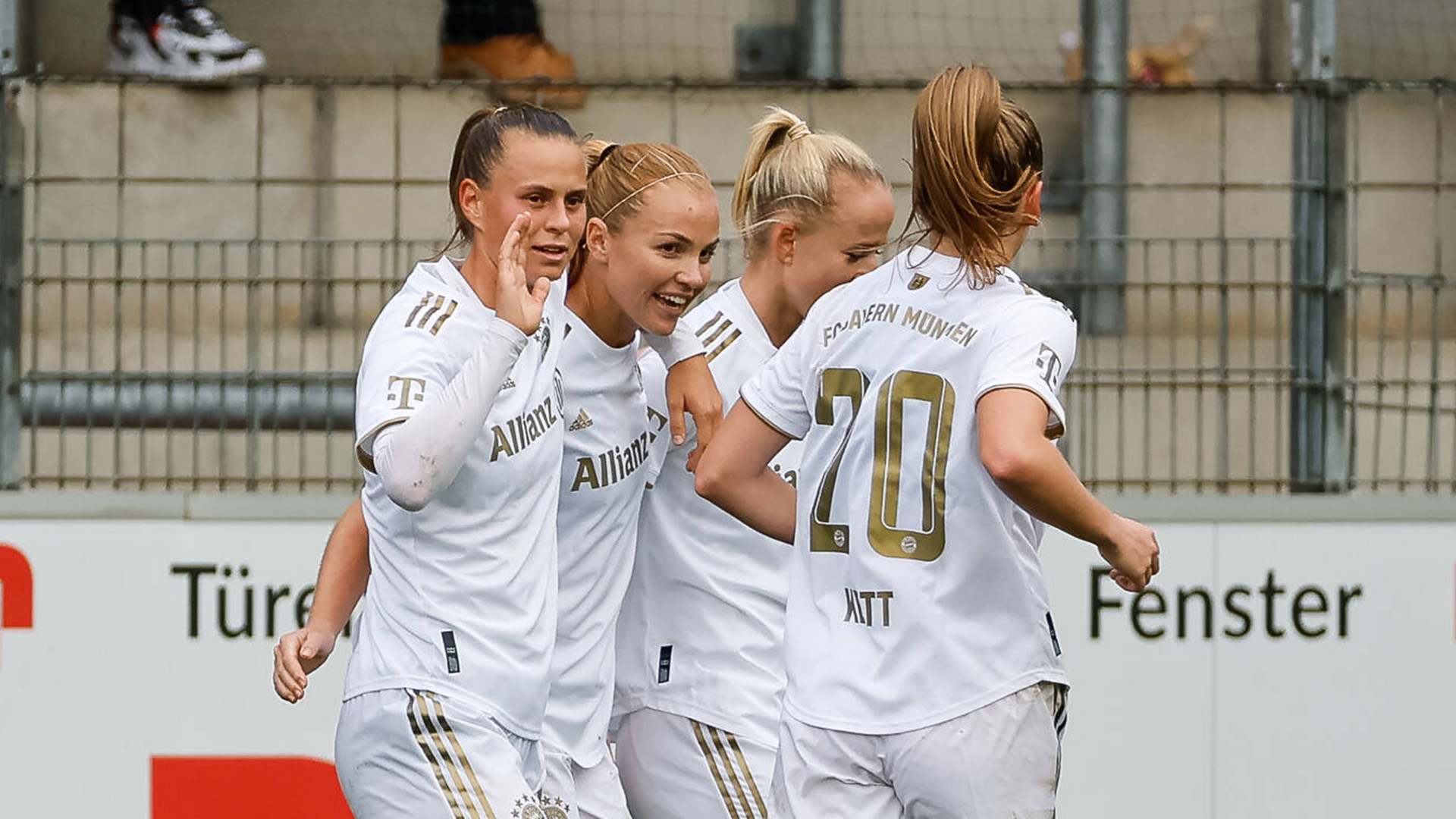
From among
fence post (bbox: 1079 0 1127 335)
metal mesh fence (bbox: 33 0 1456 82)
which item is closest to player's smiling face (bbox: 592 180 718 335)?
fence post (bbox: 1079 0 1127 335)

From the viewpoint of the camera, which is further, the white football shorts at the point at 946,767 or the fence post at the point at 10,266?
the fence post at the point at 10,266

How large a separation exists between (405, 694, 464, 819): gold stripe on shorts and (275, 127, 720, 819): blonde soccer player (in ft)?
1.17

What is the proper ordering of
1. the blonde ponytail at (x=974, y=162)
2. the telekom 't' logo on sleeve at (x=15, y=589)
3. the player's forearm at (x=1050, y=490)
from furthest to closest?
1. the telekom 't' logo on sleeve at (x=15, y=589)
2. the blonde ponytail at (x=974, y=162)
3. the player's forearm at (x=1050, y=490)

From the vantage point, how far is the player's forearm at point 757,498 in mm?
3174

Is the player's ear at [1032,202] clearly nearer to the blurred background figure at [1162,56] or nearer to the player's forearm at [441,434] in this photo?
the player's forearm at [441,434]

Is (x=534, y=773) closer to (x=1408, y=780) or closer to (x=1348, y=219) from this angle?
(x=1408, y=780)

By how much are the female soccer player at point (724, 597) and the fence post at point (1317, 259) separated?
2.25 meters

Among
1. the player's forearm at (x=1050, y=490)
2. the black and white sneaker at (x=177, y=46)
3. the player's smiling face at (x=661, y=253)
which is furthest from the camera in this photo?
the black and white sneaker at (x=177, y=46)

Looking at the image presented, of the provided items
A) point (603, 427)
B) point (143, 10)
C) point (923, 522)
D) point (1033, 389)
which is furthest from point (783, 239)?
point (143, 10)

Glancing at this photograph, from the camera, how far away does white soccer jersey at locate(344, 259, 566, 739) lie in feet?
9.50

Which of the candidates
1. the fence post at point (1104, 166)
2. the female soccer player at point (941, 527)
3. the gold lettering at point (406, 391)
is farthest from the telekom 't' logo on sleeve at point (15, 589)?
the fence post at point (1104, 166)

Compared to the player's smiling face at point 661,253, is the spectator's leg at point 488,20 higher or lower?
higher

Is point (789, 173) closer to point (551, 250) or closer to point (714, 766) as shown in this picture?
point (551, 250)

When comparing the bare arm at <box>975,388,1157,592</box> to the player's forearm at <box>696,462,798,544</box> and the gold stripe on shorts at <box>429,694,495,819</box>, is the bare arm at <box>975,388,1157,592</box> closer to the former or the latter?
the player's forearm at <box>696,462,798,544</box>
